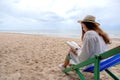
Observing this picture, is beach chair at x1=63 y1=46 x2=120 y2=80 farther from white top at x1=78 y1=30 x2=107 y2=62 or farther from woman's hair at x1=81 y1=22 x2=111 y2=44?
woman's hair at x1=81 y1=22 x2=111 y2=44

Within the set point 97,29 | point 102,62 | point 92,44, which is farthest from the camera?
point 97,29

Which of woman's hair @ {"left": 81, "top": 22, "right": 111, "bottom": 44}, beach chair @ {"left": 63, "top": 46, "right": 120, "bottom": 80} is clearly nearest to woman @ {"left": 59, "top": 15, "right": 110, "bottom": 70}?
woman's hair @ {"left": 81, "top": 22, "right": 111, "bottom": 44}

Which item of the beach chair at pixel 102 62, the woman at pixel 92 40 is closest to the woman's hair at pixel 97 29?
the woman at pixel 92 40

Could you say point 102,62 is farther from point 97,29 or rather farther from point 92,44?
point 97,29

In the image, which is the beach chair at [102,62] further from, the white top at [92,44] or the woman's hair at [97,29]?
the woman's hair at [97,29]

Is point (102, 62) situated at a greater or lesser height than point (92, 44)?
lesser

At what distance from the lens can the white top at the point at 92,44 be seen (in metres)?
2.79

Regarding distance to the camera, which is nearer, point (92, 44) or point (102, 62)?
point (102, 62)

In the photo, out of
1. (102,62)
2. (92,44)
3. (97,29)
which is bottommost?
(102,62)

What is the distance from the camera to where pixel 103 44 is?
298 cm

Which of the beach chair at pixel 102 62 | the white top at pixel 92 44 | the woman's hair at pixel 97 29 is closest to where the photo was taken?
the beach chair at pixel 102 62

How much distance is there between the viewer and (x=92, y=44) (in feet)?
9.32

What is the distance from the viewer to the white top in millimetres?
2793

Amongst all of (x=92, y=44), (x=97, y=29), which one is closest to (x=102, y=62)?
(x=92, y=44)
